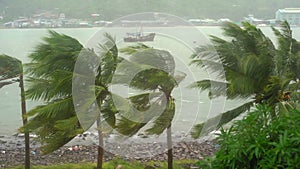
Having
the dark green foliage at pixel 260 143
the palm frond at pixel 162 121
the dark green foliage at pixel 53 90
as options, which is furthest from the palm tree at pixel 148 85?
the dark green foliage at pixel 260 143

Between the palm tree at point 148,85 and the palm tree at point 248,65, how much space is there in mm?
382

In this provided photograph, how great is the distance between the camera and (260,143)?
5.09ft

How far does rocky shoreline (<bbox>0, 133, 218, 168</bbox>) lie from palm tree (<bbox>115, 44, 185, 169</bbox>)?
1.80 metres

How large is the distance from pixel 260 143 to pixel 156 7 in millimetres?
5628

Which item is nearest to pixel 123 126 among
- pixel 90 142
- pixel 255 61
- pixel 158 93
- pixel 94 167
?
pixel 158 93

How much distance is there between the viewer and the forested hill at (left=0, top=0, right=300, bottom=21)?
6.88m

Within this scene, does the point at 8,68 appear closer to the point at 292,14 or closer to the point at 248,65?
the point at 248,65

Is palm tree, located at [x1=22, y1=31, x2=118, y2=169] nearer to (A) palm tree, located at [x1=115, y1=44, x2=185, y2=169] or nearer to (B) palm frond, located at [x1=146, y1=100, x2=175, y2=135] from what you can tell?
(A) palm tree, located at [x1=115, y1=44, x2=185, y2=169]

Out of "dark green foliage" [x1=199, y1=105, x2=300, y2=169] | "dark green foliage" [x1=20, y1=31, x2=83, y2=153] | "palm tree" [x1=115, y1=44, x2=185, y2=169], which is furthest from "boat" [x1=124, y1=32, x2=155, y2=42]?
"dark green foliage" [x1=199, y1=105, x2=300, y2=169]

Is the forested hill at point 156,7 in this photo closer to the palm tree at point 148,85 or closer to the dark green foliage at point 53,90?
the dark green foliage at point 53,90

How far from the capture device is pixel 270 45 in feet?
15.6

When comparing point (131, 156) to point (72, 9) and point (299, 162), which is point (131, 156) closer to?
point (72, 9)

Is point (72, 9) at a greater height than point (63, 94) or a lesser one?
greater

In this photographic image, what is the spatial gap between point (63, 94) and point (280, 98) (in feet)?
8.16
